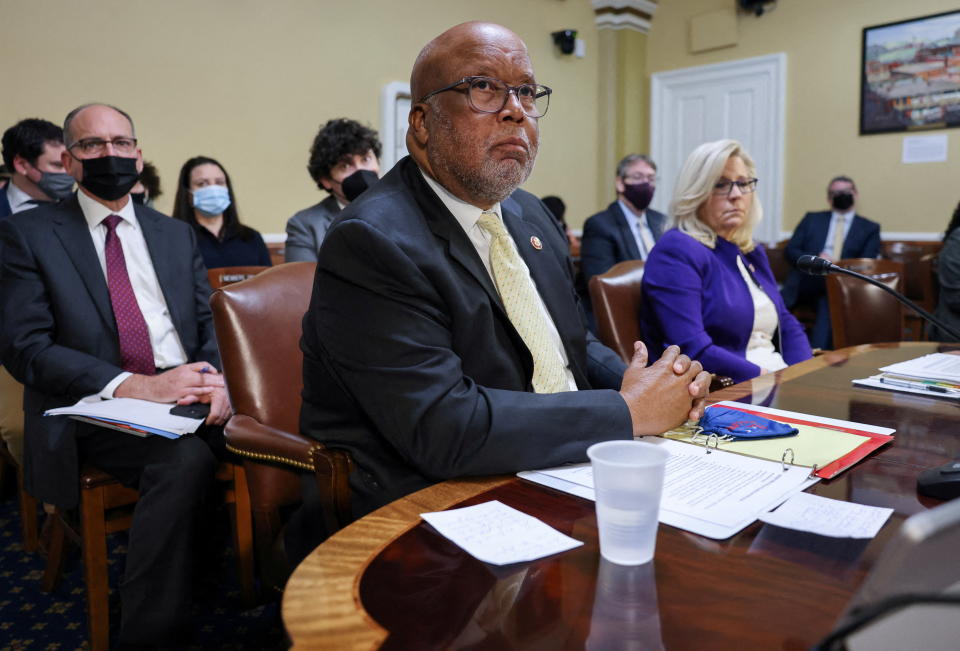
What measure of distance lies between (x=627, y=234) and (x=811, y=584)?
3.86m

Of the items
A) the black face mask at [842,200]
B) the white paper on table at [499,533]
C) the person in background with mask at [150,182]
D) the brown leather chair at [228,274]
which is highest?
the person in background with mask at [150,182]

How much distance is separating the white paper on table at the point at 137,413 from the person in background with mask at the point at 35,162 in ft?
6.15

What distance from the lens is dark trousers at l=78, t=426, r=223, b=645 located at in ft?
5.52

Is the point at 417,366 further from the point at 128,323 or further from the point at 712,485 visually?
the point at 128,323

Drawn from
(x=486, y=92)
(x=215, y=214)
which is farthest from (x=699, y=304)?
(x=215, y=214)

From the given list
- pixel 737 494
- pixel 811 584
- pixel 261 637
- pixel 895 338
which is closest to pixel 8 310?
pixel 261 637

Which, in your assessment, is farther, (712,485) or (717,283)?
(717,283)

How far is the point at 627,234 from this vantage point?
173 inches

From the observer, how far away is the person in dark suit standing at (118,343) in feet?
5.72

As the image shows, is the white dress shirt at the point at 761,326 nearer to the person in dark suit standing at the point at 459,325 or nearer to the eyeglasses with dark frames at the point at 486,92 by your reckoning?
the person in dark suit standing at the point at 459,325

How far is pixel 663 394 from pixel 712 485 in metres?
0.23

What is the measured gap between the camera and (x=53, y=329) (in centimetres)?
202

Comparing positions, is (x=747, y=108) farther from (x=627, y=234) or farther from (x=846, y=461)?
(x=846, y=461)

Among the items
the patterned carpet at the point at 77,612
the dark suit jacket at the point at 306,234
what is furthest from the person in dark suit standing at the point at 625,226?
the patterned carpet at the point at 77,612
